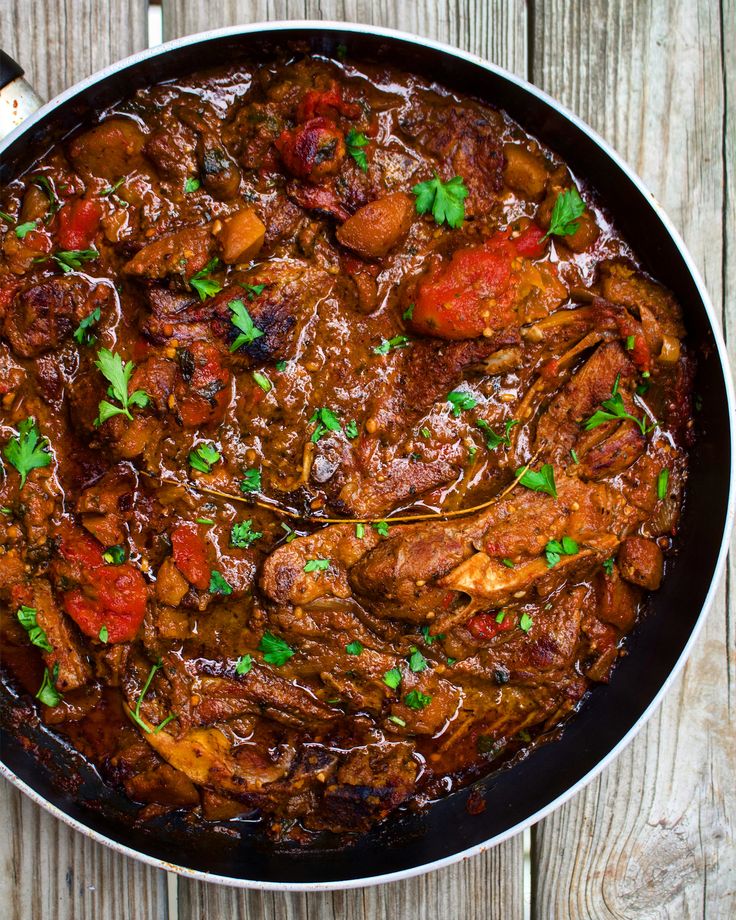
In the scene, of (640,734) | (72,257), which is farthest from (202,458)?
(640,734)

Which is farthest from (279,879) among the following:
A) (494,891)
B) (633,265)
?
(633,265)

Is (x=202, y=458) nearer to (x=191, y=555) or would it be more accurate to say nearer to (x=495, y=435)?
(x=191, y=555)

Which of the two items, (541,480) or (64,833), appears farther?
(64,833)

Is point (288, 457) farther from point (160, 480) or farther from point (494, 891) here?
point (494, 891)

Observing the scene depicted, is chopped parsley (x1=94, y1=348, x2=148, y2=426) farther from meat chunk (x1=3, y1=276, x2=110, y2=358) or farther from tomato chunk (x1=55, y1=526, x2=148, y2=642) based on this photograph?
tomato chunk (x1=55, y1=526, x2=148, y2=642)

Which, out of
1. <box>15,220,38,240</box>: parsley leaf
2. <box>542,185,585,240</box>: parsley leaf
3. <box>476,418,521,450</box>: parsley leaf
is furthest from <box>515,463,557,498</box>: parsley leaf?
<box>15,220,38,240</box>: parsley leaf

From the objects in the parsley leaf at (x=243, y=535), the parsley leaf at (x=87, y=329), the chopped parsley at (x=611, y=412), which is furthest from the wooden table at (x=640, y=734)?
the parsley leaf at (x=243, y=535)
